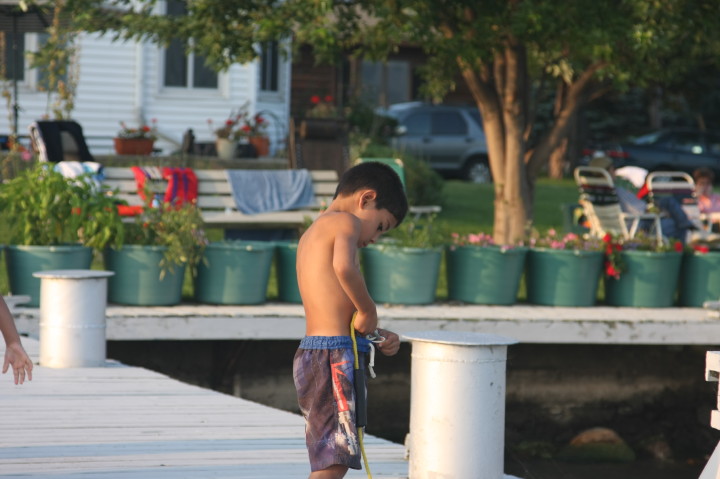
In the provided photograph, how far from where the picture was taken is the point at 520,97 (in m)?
10.5

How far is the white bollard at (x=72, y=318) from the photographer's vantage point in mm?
6516

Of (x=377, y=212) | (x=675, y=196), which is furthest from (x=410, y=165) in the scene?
(x=377, y=212)

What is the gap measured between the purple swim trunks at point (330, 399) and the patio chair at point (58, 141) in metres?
9.53

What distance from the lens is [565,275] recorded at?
820 centimetres

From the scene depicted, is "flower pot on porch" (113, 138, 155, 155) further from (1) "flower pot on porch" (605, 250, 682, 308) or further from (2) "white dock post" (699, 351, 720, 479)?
(2) "white dock post" (699, 351, 720, 479)

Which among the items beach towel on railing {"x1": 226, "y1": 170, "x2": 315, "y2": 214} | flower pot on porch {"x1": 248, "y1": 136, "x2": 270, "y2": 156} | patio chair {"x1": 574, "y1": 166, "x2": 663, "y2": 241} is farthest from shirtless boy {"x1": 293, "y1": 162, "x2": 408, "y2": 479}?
flower pot on porch {"x1": 248, "y1": 136, "x2": 270, "y2": 156}

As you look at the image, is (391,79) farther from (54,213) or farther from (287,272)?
(54,213)

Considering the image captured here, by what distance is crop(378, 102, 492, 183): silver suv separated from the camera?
23.6m

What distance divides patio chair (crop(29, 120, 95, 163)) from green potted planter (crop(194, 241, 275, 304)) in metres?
5.49

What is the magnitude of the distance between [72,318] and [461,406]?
9.08 feet

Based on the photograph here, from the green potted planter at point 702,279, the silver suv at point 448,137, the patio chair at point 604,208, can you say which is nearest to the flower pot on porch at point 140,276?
the green potted planter at point 702,279

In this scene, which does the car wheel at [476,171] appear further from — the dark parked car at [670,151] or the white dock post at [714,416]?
the white dock post at [714,416]

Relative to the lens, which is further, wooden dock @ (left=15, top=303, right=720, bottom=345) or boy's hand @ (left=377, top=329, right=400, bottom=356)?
wooden dock @ (left=15, top=303, right=720, bottom=345)

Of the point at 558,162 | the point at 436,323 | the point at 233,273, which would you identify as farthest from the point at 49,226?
the point at 558,162
